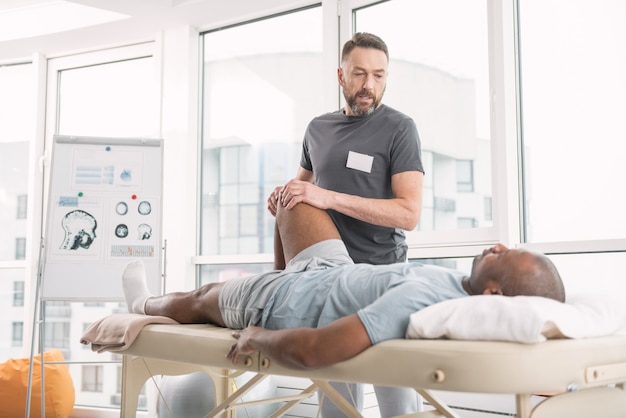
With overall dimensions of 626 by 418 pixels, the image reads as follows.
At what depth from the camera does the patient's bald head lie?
1.30 meters

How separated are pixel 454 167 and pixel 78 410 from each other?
2.70 meters

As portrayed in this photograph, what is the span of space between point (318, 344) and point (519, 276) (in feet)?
1.30

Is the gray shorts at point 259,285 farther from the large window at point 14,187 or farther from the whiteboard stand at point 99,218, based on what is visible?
the large window at point 14,187

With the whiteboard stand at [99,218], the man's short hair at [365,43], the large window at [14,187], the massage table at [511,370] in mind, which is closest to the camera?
the massage table at [511,370]

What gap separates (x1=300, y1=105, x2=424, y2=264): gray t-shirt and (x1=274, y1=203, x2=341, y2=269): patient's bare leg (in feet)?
0.62

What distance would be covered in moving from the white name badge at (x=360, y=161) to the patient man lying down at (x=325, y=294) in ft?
0.84

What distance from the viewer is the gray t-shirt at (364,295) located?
1262 mm

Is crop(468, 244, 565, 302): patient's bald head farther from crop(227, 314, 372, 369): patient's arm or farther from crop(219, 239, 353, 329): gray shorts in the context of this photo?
crop(219, 239, 353, 329): gray shorts

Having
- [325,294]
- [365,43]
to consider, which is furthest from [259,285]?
[365,43]

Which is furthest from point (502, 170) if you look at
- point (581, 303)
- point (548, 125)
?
point (581, 303)

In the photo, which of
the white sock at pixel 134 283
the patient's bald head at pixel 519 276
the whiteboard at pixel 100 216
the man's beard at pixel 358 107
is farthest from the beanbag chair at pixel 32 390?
the patient's bald head at pixel 519 276

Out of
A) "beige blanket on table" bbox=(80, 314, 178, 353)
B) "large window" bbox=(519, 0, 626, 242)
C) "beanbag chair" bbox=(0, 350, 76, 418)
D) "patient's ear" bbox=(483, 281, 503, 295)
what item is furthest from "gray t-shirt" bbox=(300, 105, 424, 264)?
"beanbag chair" bbox=(0, 350, 76, 418)

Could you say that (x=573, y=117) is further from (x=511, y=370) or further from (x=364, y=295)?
(x=511, y=370)

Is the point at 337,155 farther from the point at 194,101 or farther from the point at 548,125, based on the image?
the point at 194,101
